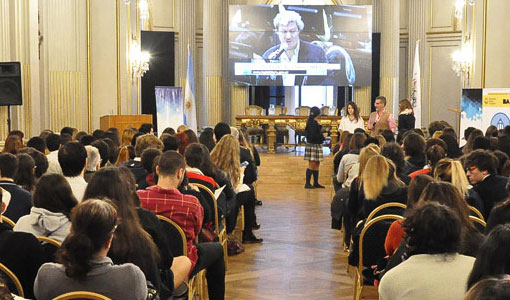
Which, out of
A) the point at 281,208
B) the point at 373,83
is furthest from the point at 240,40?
the point at 281,208

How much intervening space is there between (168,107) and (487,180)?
9775mm

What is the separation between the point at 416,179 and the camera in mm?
4270

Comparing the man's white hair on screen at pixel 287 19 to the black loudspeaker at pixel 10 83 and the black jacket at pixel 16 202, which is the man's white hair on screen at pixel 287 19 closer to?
the black loudspeaker at pixel 10 83

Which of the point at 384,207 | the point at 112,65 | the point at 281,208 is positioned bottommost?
the point at 281,208

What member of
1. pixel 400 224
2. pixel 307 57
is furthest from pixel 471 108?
pixel 400 224

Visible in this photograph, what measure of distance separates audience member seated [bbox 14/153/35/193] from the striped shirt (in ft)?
3.68

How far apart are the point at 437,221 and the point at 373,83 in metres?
18.4

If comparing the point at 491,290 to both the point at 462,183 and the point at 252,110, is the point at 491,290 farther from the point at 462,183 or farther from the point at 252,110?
the point at 252,110

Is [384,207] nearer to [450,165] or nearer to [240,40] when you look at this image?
[450,165]

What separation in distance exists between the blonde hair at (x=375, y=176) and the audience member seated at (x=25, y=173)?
7.53 ft

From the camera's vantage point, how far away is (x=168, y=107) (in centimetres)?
1458

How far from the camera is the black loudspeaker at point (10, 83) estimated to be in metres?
10.4

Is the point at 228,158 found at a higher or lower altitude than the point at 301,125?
higher

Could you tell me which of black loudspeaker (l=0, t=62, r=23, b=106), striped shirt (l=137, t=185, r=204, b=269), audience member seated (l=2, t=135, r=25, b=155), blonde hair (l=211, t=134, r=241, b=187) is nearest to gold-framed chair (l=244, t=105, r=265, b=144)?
black loudspeaker (l=0, t=62, r=23, b=106)
